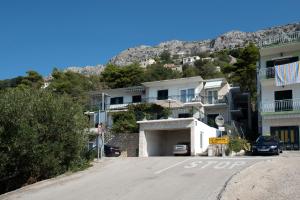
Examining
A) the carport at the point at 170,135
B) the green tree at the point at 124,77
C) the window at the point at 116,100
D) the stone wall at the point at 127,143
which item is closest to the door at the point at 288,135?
the carport at the point at 170,135

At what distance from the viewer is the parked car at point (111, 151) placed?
30.9 metres

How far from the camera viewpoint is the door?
34469 mm

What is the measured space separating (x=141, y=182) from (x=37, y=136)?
616 cm

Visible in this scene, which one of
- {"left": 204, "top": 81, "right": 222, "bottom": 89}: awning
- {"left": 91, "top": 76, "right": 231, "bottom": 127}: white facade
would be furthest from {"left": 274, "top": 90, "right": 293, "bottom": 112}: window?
{"left": 204, "top": 81, "right": 222, "bottom": 89}: awning

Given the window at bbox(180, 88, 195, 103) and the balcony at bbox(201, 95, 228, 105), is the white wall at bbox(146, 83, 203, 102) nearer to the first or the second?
the window at bbox(180, 88, 195, 103)

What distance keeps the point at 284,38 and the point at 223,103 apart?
1048 cm

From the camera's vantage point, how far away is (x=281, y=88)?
122 ft

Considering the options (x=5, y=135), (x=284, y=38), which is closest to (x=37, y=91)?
(x=5, y=135)

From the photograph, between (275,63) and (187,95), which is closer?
(275,63)

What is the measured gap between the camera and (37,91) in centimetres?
2134

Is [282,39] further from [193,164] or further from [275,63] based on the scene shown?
[193,164]

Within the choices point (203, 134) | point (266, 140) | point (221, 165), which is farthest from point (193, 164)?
point (203, 134)

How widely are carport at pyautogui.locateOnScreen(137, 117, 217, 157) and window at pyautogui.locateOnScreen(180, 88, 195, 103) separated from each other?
461 inches

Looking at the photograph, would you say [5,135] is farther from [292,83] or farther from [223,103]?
[223,103]
